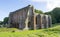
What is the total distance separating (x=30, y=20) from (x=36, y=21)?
3.97 metres

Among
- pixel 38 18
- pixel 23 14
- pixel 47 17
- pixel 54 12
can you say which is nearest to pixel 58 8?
pixel 54 12

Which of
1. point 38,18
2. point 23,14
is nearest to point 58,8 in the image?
point 38,18

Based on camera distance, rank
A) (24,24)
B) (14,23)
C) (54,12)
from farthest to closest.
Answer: (54,12) < (14,23) < (24,24)

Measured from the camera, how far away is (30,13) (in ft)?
153

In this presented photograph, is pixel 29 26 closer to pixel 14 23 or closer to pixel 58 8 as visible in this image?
pixel 14 23

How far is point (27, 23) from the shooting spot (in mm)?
45500

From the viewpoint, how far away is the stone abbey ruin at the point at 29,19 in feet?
150

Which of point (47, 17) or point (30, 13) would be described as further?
point (47, 17)

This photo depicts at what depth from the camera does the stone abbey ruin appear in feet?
150

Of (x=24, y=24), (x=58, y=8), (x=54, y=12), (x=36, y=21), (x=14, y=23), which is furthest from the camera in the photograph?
(x=58, y=8)

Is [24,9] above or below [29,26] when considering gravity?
above

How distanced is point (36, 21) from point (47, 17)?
6.22 metres

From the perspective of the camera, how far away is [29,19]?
46.6 m

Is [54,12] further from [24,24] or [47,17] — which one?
[24,24]
